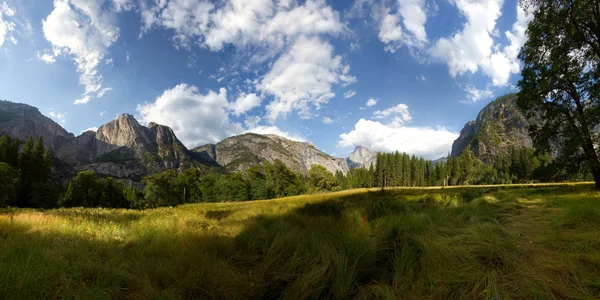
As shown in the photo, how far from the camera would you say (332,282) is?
8.25 ft

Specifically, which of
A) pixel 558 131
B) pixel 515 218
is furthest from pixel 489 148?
pixel 515 218

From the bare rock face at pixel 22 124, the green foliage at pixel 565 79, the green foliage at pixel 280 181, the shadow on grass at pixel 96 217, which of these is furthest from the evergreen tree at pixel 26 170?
the bare rock face at pixel 22 124

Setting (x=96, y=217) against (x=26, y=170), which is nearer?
(x=96, y=217)

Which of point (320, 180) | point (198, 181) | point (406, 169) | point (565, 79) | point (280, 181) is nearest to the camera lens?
point (565, 79)

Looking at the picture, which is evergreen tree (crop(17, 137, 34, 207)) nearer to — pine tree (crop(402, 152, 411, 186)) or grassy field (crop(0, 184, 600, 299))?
grassy field (crop(0, 184, 600, 299))

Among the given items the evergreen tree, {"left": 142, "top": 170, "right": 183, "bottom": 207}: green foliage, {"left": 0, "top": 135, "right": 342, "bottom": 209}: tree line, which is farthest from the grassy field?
the evergreen tree

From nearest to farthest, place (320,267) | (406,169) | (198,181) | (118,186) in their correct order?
(320,267) < (118,186) < (198,181) < (406,169)

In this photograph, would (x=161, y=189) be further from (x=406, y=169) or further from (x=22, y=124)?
(x=22, y=124)

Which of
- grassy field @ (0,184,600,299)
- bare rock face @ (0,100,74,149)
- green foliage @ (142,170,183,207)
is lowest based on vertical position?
green foliage @ (142,170,183,207)

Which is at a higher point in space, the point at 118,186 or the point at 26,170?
the point at 26,170

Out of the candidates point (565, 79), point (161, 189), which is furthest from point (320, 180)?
point (565, 79)

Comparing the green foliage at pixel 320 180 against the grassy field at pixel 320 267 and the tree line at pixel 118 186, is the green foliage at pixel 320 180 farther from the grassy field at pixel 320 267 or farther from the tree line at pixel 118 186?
the grassy field at pixel 320 267

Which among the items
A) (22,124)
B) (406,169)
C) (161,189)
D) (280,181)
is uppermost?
(22,124)

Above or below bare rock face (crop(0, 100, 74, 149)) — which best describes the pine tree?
below
